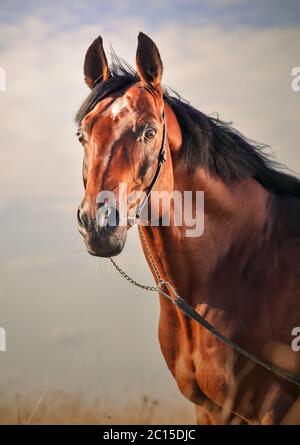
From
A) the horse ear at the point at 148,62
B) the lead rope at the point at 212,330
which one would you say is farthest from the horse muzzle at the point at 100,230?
the horse ear at the point at 148,62

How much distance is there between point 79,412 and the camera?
4461mm

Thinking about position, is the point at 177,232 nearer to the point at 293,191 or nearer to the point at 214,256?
the point at 214,256

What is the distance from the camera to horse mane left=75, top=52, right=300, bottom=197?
130 inches

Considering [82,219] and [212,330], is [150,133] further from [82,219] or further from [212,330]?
[212,330]

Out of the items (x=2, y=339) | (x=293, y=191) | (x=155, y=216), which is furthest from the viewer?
(x=2, y=339)

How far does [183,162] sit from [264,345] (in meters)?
1.02

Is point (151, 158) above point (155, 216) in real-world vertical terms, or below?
above

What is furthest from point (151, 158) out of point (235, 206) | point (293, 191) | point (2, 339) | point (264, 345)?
point (2, 339)

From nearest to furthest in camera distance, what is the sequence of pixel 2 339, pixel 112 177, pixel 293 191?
pixel 112 177, pixel 293 191, pixel 2 339

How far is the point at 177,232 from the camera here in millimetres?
3250

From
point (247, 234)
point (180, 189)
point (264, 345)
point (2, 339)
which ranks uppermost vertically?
point (180, 189)

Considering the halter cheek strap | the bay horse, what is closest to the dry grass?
the bay horse

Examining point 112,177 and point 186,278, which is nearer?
point 112,177

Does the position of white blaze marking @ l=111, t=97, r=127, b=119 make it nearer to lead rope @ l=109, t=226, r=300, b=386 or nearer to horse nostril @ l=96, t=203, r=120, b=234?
horse nostril @ l=96, t=203, r=120, b=234
